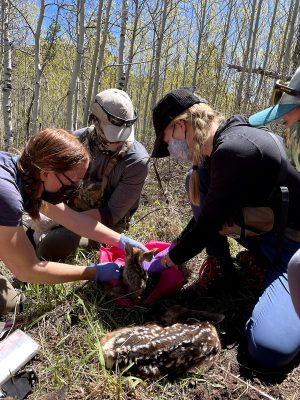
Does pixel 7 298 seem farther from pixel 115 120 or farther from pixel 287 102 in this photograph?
pixel 287 102

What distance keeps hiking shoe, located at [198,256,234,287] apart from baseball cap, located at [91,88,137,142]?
1.39 meters

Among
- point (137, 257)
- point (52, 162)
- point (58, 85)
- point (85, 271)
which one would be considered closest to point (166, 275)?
point (137, 257)

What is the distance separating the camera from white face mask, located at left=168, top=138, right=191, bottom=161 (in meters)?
2.77

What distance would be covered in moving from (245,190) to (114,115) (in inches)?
55.9

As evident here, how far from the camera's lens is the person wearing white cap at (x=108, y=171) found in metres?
3.33

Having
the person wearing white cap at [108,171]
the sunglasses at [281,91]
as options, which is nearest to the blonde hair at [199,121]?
the sunglasses at [281,91]

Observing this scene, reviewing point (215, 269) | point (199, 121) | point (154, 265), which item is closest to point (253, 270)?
point (215, 269)

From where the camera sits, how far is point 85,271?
8.73 ft

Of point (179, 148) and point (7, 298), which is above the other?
point (179, 148)

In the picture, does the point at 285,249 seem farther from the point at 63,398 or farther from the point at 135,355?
the point at 63,398

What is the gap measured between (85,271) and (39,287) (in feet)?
1.58

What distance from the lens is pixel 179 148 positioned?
2801 mm

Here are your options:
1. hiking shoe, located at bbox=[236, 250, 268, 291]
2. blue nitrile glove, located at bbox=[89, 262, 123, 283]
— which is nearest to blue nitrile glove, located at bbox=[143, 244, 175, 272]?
blue nitrile glove, located at bbox=[89, 262, 123, 283]

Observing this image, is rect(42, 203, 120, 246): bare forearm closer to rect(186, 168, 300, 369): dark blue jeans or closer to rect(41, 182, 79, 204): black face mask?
rect(41, 182, 79, 204): black face mask
